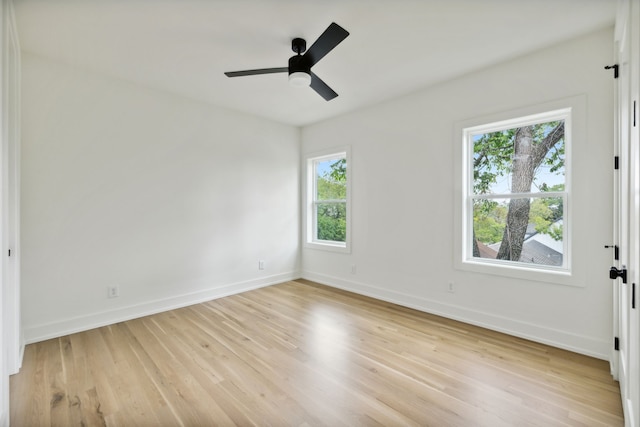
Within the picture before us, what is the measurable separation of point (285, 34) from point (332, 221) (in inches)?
115

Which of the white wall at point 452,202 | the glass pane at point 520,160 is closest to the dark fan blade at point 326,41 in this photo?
the white wall at point 452,202

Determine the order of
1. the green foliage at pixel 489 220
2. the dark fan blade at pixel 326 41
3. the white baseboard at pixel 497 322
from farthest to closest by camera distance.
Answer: the green foliage at pixel 489 220, the white baseboard at pixel 497 322, the dark fan blade at pixel 326 41

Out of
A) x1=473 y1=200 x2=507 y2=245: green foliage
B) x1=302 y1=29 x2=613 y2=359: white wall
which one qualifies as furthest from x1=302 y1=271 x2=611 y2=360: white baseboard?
x1=473 y1=200 x2=507 y2=245: green foliage

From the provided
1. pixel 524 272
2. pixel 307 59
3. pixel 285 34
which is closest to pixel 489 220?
pixel 524 272

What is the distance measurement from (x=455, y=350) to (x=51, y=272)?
3803mm

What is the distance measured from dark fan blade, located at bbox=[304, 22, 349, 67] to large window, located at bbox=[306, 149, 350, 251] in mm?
2178

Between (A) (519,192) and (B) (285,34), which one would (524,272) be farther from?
(B) (285,34)

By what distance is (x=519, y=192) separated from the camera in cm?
290

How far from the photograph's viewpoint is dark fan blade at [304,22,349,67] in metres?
1.88

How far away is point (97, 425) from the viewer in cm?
166

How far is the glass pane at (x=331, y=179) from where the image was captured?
4637mm

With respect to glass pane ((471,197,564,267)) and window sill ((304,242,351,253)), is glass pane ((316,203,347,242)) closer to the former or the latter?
window sill ((304,242,351,253))

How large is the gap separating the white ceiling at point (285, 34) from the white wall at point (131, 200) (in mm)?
415

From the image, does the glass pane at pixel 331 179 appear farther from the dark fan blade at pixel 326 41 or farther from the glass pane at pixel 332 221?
the dark fan blade at pixel 326 41
